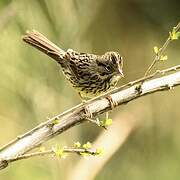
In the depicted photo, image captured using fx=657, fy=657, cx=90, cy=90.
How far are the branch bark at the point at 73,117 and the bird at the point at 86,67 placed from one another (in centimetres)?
27

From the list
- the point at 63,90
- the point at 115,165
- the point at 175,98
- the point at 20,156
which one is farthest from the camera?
the point at 175,98

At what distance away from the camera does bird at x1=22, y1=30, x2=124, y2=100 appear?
273cm

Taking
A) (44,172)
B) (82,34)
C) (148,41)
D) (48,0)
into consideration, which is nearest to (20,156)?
(48,0)

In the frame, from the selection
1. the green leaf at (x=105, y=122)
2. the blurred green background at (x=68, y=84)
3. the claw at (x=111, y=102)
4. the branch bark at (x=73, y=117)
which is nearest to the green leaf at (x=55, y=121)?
the branch bark at (x=73, y=117)

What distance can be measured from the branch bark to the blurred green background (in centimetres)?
52

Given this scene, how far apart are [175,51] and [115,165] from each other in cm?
98

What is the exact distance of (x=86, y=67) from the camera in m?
2.99

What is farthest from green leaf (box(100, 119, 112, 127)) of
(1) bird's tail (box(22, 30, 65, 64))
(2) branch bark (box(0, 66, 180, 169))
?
(1) bird's tail (box(22, 30, 65, 64))

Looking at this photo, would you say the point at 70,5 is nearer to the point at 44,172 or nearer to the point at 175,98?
the point at 44,172

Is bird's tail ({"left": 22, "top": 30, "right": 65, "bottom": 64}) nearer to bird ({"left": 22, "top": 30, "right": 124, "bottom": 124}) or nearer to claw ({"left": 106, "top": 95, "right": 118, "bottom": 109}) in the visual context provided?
bird ({"left": 22, "top": 30, "right": 124, "bottom": 124})

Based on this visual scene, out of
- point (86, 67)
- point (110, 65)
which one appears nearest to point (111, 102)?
point (110, 65)

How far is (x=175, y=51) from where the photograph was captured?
4930 millimetres

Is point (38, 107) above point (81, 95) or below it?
above

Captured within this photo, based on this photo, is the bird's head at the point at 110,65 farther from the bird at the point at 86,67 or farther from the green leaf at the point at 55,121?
the green leaf at the point at 55,121
